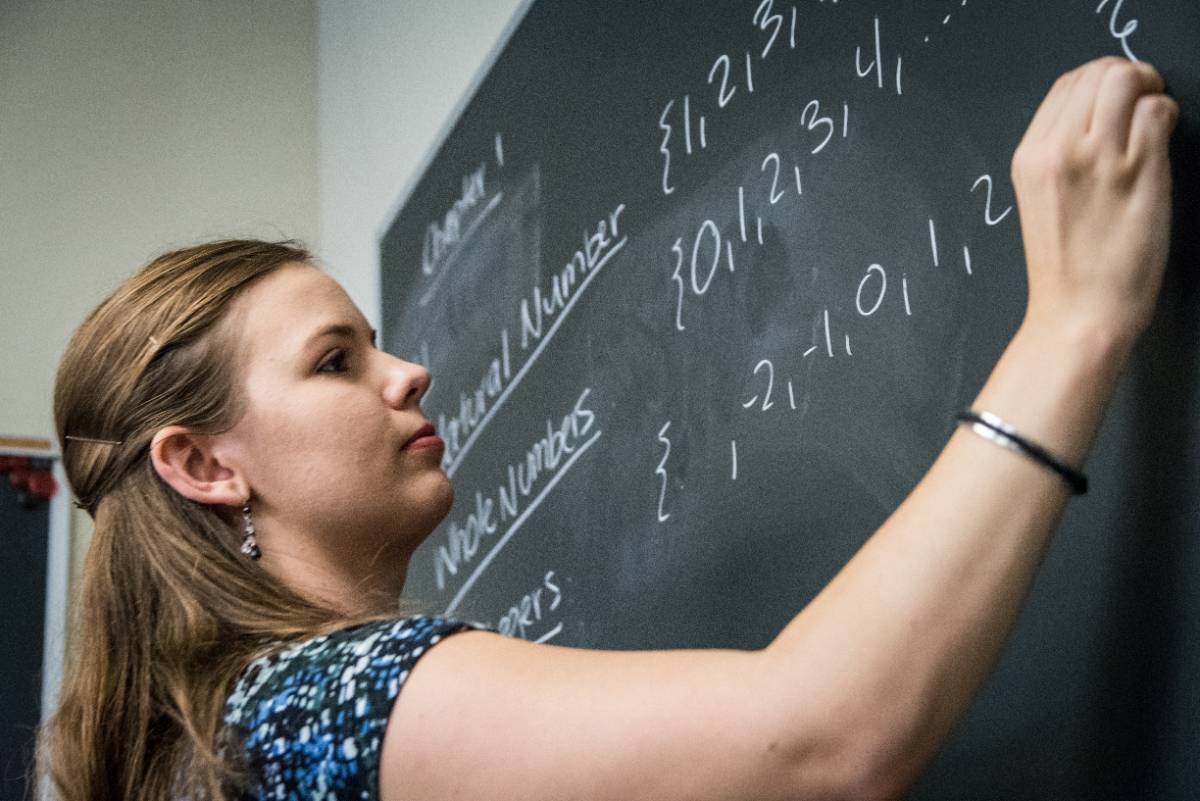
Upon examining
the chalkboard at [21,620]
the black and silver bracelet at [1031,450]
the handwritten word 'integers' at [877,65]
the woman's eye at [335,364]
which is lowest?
the chalkboard at [21,620]

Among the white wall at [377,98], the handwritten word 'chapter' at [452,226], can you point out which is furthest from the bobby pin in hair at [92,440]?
the white wall at [377,98]

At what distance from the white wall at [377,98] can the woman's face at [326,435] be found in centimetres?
69

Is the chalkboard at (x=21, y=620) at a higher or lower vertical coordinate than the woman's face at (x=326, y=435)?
lower

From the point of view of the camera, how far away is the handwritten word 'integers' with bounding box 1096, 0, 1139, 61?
0.82 metres

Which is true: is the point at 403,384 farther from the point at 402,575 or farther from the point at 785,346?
the point at 785,346

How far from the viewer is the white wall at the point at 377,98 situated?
1.86 m

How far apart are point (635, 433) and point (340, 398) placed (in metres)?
0.33

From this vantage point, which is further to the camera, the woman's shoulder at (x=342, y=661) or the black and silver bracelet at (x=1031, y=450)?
the woman's shoulder at (x=342, y=661)

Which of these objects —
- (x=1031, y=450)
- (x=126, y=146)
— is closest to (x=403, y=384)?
(x=1031, y=450)

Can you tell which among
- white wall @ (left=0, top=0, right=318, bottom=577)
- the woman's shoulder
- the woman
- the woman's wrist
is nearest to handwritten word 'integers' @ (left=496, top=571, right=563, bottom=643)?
the woman

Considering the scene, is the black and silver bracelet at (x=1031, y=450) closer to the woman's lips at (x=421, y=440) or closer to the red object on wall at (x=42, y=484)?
the woman's lips at (x=421, y=440)

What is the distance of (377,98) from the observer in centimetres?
219

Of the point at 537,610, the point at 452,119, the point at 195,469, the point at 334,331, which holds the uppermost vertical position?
the point at 452,119

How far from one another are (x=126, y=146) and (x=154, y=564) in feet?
4.93
